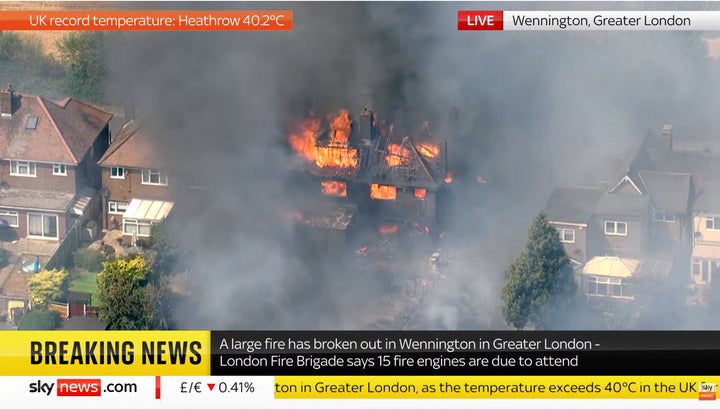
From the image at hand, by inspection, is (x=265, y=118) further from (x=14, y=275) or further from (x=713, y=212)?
(x=713, y=212)

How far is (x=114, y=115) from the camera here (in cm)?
5262

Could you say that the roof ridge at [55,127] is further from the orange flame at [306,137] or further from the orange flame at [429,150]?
the orange flame at [429,150]

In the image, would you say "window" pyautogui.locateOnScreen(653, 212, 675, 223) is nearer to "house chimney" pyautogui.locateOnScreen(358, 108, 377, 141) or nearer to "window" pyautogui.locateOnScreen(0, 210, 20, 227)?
"house chimney" pyautogui.locateOnScreen(358, 108, 377, 141)

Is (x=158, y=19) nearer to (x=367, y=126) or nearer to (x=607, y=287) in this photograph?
(x=367, y=126)

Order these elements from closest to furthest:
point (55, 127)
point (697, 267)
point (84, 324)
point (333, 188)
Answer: point (84, 324)
point (697, 267)
point (55, 127)
point (333, 188)

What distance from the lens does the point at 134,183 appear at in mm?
49781

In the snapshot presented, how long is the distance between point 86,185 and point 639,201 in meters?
18.4

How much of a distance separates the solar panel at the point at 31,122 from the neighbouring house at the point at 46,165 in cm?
3

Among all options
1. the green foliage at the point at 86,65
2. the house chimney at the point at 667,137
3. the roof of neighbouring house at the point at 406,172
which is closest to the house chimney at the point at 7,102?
the green foliage at the point at 86,65

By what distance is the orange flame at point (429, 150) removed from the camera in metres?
52.0

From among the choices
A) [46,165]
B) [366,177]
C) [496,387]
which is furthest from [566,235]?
[46,165]

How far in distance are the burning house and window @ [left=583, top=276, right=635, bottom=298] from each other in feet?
18.7

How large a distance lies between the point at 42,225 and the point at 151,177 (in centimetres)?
390

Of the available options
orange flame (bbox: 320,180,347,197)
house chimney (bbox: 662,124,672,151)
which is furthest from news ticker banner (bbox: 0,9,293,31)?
house chimney (bbox: 662,124,672,151)
